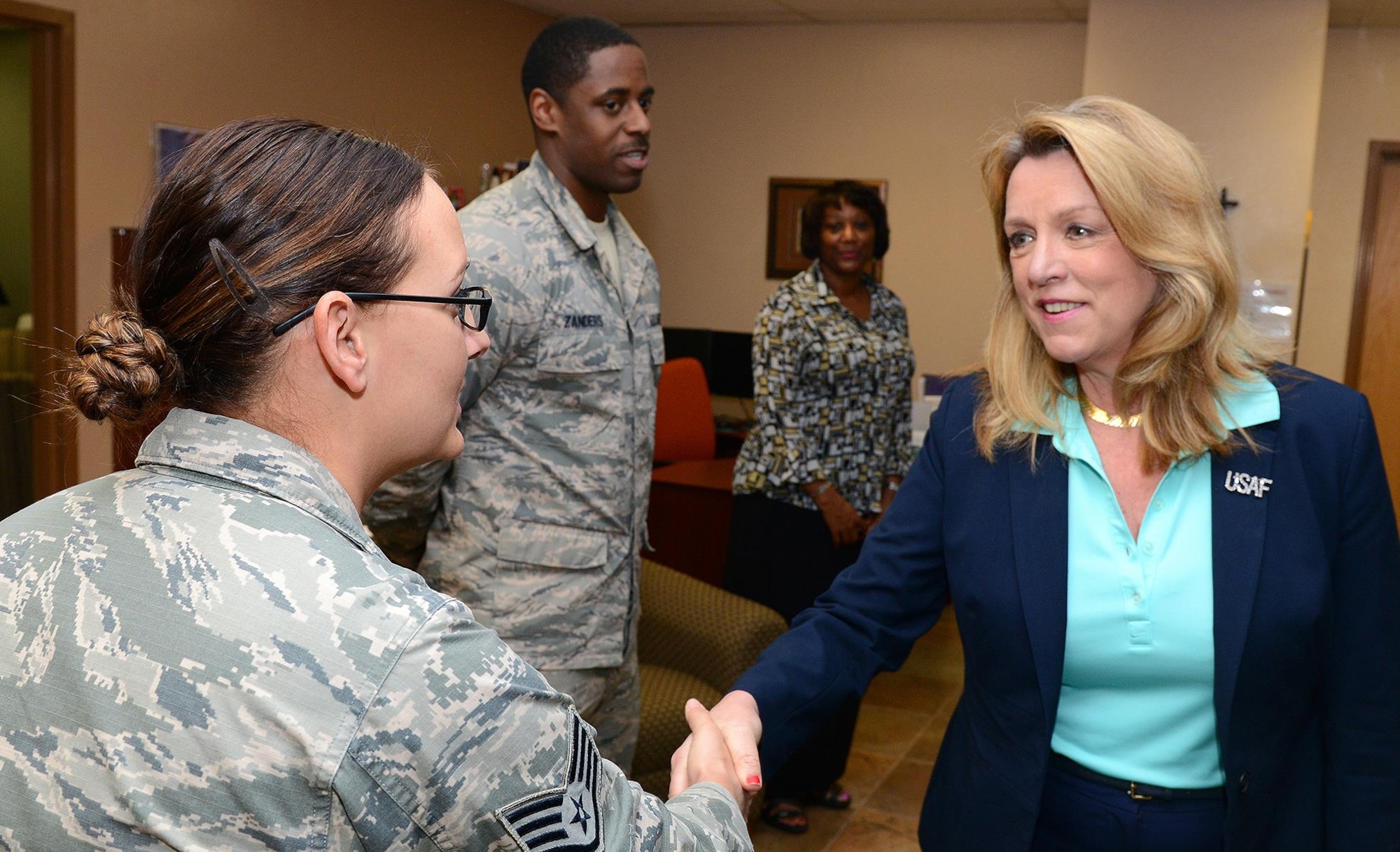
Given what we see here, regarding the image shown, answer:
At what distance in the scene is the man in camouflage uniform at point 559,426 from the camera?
7.00 ft

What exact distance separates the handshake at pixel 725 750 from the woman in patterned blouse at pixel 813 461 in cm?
196

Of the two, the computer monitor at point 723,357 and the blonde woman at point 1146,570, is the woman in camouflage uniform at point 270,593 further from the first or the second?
the computer monitor at point 723,357

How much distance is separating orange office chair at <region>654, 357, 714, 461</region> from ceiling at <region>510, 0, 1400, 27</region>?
2.33 m

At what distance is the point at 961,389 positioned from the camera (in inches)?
68.6

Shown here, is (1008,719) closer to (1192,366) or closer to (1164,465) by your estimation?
(1164,465)

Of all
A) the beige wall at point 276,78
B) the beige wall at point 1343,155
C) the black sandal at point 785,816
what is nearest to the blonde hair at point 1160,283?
the black sandal at point 785,816

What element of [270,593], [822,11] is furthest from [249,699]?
[822,11]

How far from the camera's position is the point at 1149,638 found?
1.46m

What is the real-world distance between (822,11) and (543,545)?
17.5ft

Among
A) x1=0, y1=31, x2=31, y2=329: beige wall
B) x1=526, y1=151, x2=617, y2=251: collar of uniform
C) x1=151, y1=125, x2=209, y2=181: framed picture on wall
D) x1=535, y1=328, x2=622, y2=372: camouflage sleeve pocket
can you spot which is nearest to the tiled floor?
x1=535, y1=328, x2=622, y2=372: camouflage sleeve pocket

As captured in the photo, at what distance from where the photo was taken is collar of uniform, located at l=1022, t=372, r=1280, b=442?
152cm

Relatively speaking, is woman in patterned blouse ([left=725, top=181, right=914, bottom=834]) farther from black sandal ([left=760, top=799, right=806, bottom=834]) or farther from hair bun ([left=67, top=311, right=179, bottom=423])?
hair bun ([left=67, top=311, right=179, bottom=423])

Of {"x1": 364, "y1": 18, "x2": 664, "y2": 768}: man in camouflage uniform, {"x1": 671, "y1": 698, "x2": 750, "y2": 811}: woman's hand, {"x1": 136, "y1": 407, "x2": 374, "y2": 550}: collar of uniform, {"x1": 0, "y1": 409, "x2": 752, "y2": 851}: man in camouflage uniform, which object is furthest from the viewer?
{"x1": 364, "y1": 18, "x2": 664, "y2": 768}: man in camouflage uniform

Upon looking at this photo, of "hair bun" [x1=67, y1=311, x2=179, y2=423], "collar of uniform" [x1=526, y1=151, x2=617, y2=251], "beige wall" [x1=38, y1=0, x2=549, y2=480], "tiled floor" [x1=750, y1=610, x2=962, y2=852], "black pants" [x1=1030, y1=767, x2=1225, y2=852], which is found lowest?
"tiled floor" [x1=750, y1=610, x2=962, y2=852]
